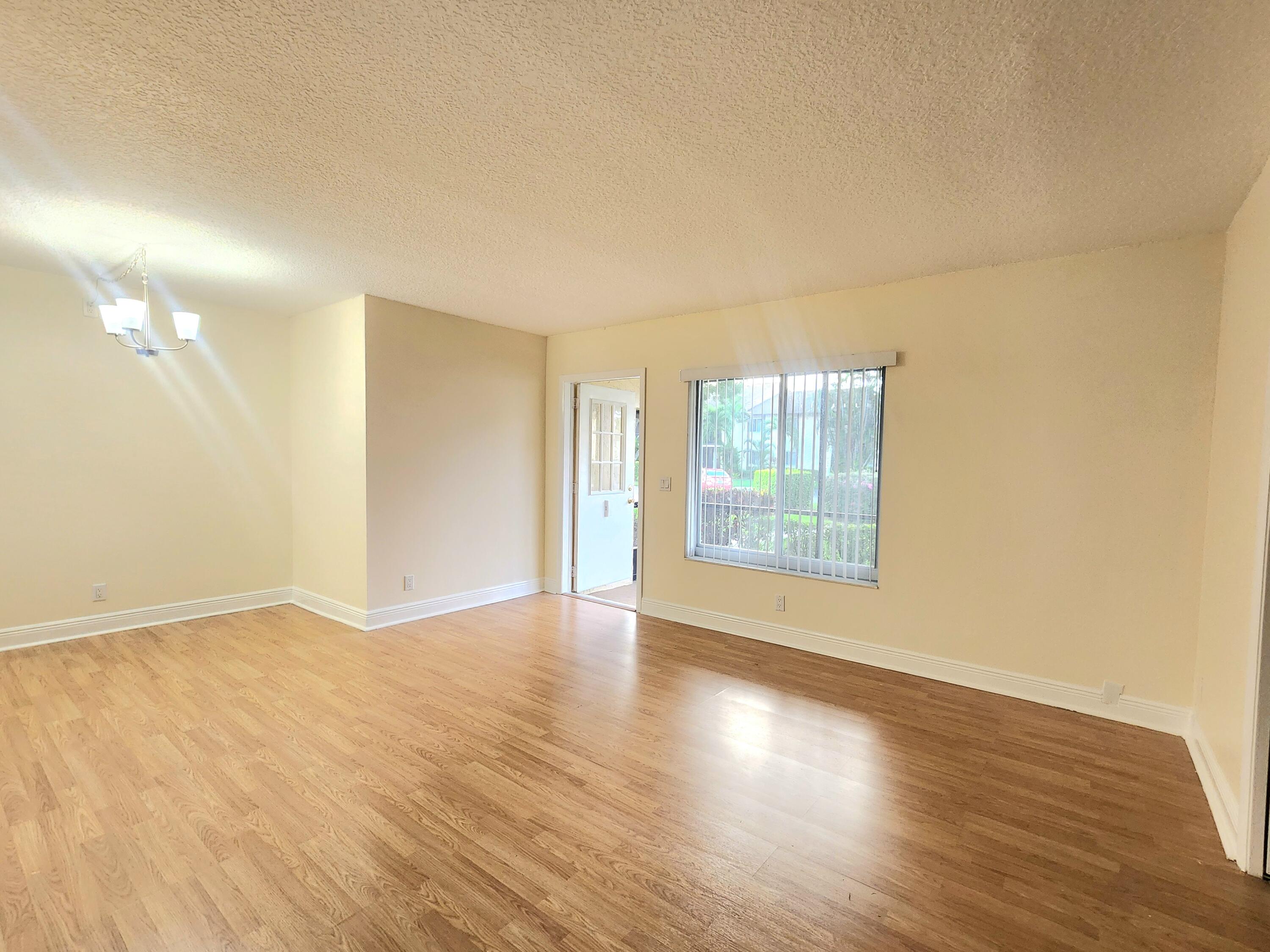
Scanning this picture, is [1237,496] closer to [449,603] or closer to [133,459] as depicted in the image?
[449,603]

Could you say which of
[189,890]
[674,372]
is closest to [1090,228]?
[674,372]

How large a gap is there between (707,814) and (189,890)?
1708 millimetres

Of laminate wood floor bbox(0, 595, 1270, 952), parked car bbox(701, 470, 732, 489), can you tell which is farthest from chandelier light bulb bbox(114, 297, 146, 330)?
parked car bbox(701, 470, 732, 489)

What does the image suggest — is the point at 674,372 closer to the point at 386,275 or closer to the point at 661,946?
the point at 386,275

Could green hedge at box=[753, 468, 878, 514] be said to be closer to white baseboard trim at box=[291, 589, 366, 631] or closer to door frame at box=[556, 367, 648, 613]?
door frame at box=[556, 367, 648, 613]

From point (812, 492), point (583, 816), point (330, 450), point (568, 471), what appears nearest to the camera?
point (583, 816)

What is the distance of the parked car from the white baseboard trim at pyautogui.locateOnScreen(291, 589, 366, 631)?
112 inches

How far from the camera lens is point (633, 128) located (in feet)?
6.62

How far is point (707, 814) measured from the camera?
2.18 meters

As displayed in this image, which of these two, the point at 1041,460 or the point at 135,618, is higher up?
the point at 1041,460

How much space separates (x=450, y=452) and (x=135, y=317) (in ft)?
7.19

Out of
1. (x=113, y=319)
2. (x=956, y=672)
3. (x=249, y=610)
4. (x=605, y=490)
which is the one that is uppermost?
(x=113, y=319)

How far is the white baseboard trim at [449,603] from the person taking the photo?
4.48m

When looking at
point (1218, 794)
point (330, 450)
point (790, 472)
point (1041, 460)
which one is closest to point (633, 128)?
point (790, 472)
